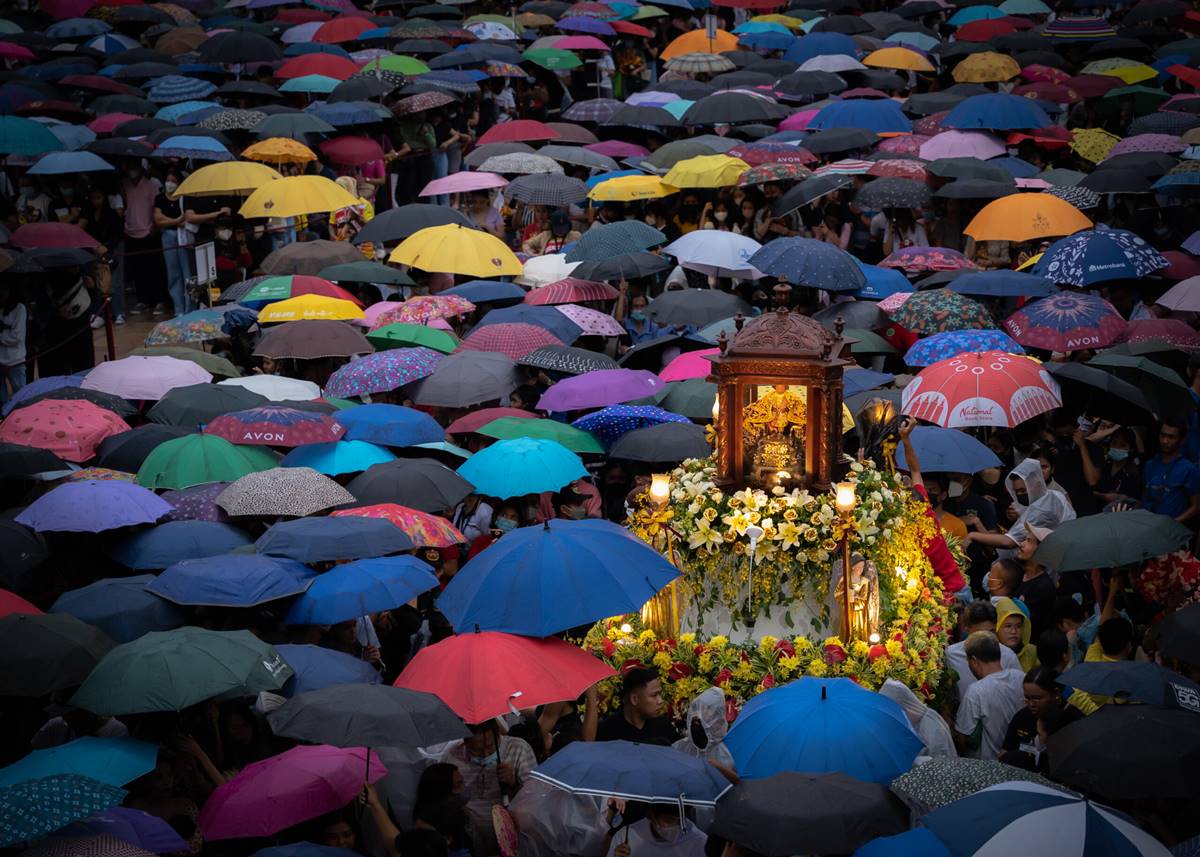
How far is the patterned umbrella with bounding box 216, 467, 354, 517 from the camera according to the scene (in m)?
11.2

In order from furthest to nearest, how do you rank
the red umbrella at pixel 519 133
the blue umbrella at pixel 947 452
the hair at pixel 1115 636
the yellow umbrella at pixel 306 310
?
the red umbrella at pixel 519 133 → the yellow umbrella at pixel 306 310 → the blue umbrella at pixel 947 452 → the hair at pixel 1115 636

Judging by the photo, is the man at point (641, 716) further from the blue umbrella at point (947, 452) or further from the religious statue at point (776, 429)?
the blue umbrella at point (947, 452)

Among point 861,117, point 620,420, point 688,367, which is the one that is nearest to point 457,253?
point 688,367

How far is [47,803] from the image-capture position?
22.7ft

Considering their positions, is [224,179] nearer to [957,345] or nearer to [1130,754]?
[957,345]

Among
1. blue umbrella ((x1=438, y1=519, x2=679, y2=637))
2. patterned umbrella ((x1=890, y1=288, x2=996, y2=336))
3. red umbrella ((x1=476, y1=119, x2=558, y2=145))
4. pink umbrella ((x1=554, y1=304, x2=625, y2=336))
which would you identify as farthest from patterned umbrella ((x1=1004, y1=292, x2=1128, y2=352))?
red umbrella ((x1=476, y1=119, x2=558, y2=145))

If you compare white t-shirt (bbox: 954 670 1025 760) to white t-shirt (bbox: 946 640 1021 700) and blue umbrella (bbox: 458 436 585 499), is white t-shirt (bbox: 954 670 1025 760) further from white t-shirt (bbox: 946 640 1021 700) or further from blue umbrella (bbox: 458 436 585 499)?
blue umbrella (bbox: 458 436 585 499)

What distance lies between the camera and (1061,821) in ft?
22.1

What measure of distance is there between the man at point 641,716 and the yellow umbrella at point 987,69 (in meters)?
19.1

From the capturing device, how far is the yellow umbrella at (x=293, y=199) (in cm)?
1833

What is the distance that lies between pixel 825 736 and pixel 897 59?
2095cm

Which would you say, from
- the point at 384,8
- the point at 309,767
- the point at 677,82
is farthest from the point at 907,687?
the point at 384,8

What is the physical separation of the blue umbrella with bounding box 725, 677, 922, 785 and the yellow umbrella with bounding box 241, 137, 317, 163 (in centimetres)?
1376

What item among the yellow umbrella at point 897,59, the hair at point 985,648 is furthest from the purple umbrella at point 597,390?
the yellow umbrella at point 897,59
